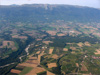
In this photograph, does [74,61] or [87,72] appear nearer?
[87,72]

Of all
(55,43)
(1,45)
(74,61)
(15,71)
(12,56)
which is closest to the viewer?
(15,71)

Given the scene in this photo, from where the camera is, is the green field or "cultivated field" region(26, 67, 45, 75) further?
"cultivated field" region(26, 67, 45, 75)

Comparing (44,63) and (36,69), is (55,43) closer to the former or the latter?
(44,63)

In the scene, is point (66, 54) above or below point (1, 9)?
below

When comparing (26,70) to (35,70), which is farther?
(35,70)

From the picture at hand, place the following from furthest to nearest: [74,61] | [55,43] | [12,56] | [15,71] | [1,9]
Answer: [1,9] < [55,43] < [12,56] < [74,61] < [15,71]

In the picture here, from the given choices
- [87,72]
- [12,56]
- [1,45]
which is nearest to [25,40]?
[1,45]

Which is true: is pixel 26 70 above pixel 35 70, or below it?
above

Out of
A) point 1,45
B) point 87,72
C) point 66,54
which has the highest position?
point 1,45

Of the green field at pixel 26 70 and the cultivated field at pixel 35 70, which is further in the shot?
the cultivated field at pixel 35 70
